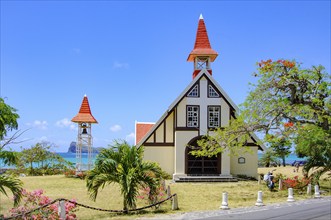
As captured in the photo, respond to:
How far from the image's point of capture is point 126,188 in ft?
52.1

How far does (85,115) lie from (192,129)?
9.20m

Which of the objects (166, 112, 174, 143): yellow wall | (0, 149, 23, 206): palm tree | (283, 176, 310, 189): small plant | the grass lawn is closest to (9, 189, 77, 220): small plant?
(0, 149, 23, 206): palm tree

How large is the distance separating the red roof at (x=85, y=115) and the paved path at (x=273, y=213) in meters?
19.4

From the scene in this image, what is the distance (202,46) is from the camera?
114ft

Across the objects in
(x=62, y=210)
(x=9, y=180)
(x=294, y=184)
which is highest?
(x=9, y=180)

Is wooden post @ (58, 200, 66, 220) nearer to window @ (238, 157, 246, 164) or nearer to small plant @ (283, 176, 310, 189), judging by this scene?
small plant @ (283, 176, 310, 189)

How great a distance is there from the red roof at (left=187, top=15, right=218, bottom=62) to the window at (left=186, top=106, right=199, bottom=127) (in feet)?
15.8

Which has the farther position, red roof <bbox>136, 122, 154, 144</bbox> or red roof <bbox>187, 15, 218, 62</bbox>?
red roof <bbox>136, 122, 154, 144</bbox>

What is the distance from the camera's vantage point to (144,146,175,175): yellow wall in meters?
32.6

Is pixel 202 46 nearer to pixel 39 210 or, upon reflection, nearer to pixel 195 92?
pixel 195 92

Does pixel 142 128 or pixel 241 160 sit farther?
pixel 142 128

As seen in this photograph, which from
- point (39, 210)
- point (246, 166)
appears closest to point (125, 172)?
point (39, 210)

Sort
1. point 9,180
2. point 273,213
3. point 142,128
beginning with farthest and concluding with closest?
point 142,128
point 273,213
point 9,180

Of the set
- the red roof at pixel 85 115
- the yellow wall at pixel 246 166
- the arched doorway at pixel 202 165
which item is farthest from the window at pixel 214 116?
the red roof at pixel 85 115
